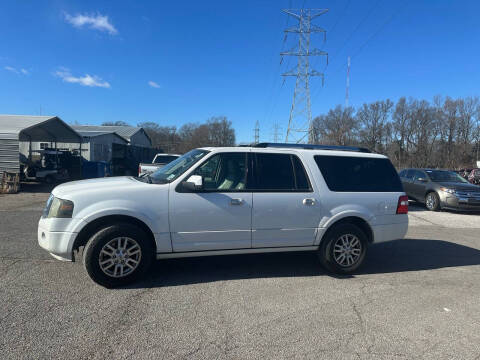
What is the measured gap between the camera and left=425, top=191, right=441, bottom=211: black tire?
1176 cm

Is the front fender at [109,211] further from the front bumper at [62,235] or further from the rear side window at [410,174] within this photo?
the rear side window at [410,174]

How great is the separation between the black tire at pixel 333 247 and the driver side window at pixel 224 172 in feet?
5.03

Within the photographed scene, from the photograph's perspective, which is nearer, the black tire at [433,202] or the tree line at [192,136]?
the black tire at [433,202]

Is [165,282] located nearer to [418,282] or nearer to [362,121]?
[418,282]

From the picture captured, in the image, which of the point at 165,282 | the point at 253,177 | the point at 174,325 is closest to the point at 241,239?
the point at 253,177

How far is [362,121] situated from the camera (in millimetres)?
70500

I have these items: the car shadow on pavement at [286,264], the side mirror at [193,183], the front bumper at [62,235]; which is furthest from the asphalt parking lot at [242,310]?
the side mirror at [193,183]

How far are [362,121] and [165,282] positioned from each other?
7353 cm

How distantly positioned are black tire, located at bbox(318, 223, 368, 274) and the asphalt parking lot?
0.17m

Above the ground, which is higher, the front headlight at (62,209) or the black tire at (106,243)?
the front headlight at (62,209)

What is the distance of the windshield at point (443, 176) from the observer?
12485 millimetres

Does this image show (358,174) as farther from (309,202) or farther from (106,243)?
(106,243)

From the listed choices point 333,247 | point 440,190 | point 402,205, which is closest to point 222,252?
point 333,247

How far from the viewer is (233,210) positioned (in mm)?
4234
